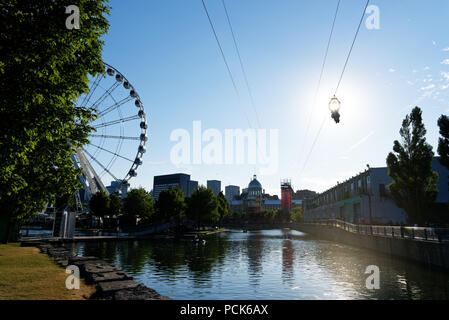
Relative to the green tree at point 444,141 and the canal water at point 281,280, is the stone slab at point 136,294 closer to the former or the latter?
the canal water at point 281,280

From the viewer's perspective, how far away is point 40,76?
38.3 feet

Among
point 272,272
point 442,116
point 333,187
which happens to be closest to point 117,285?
point 272,272

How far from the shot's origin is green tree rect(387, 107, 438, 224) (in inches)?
1705

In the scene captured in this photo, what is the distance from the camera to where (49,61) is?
39.3ft

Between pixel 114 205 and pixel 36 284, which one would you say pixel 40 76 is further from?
pixel 114 205

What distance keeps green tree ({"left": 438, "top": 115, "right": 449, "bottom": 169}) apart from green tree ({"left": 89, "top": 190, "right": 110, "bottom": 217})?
62.0 m

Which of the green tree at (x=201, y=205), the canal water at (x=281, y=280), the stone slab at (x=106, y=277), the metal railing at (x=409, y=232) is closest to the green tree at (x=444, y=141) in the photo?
the metal railing at (x=409, y=232)

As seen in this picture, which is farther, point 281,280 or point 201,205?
point 201,205

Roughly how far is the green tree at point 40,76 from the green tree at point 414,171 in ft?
143

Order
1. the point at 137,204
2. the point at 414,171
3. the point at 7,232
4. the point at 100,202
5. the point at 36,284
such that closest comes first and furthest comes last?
the point at 36,284
the point at 7,232
the point at 414,171
the point at 100,202
the point at 137,204

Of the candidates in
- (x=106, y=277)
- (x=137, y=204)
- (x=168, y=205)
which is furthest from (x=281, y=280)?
(x=168, y=205)

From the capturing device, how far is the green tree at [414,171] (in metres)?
43.3

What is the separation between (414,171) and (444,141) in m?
10.4
